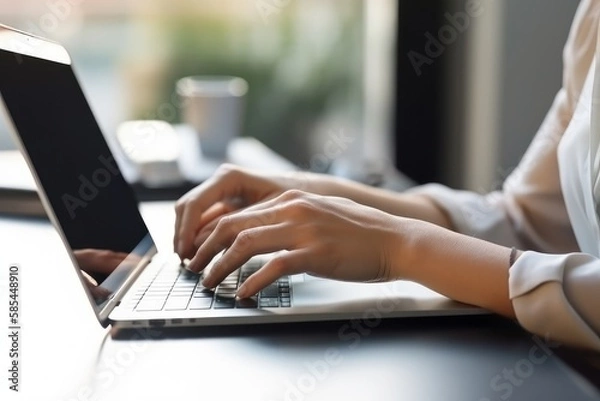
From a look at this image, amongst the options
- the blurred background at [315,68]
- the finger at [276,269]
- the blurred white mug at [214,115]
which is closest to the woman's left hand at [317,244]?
the finger at [276,269]

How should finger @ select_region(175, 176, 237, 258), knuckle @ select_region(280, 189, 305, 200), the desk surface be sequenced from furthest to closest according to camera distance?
1. finger @ select_region(175, 176, 237, 258)
2. knuckle @ select_region(280, 189, 305, 200)
3. the desk surface

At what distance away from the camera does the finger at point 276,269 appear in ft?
2.26

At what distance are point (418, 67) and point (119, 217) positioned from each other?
1.65 metres

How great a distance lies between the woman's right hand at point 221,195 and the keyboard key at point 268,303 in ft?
0.61

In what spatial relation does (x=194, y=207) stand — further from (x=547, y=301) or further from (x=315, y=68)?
(x=315, y=68)

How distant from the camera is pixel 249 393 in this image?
0.54 meters

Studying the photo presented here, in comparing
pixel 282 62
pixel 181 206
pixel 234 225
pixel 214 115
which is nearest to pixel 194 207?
pixel 181 206

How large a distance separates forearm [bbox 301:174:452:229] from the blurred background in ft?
3.24

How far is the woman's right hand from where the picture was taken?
885 mm

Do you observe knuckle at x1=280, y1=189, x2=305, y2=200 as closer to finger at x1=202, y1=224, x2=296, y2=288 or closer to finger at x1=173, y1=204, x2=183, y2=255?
finger at x1=202, y1=224, x2=296, y2=288

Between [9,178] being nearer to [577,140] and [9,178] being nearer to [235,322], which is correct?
[235,322]

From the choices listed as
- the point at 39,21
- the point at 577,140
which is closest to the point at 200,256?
the point at 577,140

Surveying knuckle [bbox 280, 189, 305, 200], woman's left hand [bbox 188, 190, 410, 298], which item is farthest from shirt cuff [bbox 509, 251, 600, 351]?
knuckle [bbox 280, 189, 305, 200]

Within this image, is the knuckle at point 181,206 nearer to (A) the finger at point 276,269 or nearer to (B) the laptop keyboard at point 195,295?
(B) the laptop keyboard at point 195,295
